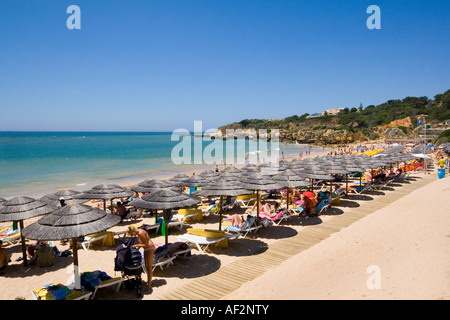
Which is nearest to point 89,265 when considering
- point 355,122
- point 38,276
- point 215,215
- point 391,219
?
point 38,276

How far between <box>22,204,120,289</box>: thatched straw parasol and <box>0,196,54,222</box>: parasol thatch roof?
6.62ft

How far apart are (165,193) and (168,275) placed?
1.82 m

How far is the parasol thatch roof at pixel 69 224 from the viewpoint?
483 centimetres

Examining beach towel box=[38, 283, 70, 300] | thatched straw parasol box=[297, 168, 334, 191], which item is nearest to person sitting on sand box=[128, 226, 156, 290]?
beach towel box=[38, 283, 70, 300]

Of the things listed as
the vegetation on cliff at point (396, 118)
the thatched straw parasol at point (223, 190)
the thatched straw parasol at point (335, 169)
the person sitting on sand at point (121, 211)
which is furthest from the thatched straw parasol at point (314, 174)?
the vegetation on cliff at point (396, 118)

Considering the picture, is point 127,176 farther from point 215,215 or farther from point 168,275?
point 168,275

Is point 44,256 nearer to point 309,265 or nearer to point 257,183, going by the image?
point 257,183

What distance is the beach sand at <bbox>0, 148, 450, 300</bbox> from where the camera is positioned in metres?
4.96

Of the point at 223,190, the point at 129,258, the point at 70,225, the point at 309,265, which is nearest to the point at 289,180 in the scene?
the point at 223,190

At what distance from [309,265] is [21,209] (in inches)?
274

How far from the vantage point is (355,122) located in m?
89.9

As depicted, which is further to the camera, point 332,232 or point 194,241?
point 332,232

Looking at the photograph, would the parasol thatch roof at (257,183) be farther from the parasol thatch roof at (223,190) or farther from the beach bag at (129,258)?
the beach bag at (129,258)

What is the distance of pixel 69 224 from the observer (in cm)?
495
